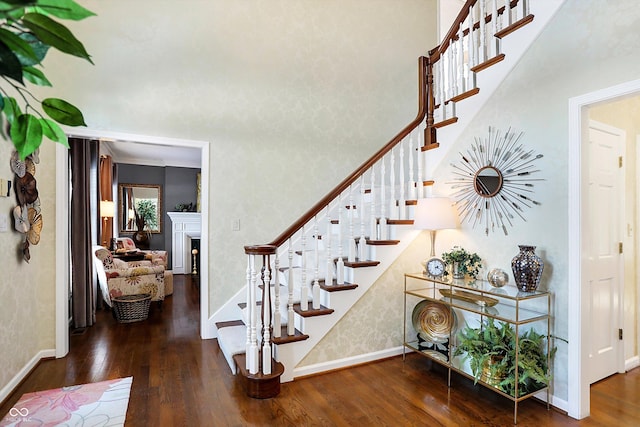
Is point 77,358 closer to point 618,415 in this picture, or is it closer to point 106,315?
point 106,315

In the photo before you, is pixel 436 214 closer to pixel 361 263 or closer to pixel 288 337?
pixel 361 263

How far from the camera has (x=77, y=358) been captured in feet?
10.5

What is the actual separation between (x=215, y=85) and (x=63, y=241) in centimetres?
210

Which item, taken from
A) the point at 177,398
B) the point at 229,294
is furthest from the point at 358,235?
the point at 177,398

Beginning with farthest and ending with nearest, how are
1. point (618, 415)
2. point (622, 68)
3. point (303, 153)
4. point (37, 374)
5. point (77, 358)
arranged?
point (303, 153), point (77, 358), point (37, 374), point (618, 415), point (622, 68)

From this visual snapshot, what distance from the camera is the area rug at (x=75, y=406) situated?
7.32 ft

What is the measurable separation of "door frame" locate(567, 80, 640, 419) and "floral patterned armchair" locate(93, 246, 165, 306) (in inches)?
179

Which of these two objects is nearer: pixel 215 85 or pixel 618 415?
pixel 618 415

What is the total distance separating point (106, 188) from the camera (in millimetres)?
6512

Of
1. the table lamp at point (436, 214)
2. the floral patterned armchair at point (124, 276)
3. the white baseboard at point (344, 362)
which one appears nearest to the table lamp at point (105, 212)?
the floral patterned armchair at point (124, 276)

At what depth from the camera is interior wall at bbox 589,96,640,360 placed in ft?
9.88

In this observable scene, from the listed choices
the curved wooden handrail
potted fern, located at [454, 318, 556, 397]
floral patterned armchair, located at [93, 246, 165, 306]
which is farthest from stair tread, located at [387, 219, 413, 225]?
floral patterned armchair, located at [93, 246, 165, 306]

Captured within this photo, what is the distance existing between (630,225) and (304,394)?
3101mm

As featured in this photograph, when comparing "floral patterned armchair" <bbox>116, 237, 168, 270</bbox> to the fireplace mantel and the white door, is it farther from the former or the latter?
the white door
